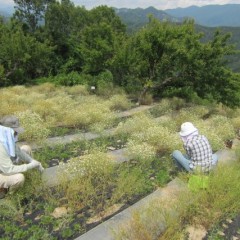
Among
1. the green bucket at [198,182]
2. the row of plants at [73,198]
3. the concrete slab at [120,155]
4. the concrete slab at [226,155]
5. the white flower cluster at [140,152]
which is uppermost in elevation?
the green bucket at [198,182]

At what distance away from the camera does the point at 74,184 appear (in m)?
5.05

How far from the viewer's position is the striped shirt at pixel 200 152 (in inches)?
219

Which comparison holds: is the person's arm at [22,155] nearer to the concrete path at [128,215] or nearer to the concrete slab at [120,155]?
the concrete path at [128,215]

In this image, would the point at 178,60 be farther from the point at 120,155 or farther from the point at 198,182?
the point at 198,182

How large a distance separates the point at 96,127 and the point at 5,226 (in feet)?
16.0

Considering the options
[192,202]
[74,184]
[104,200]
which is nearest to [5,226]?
[74,184]

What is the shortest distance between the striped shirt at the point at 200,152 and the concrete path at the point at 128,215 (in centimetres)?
45

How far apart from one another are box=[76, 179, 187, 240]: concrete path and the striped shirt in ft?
1.49

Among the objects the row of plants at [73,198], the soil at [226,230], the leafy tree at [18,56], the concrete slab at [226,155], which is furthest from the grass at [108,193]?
the leafy tree at [18,56]

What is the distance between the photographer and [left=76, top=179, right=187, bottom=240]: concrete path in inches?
165

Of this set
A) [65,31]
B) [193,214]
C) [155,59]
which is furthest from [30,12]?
[193,214]

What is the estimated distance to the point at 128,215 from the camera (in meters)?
4.68

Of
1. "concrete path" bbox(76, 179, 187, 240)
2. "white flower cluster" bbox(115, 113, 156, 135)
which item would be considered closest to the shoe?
"concrete path" bbox(76, 179, 187, 240)

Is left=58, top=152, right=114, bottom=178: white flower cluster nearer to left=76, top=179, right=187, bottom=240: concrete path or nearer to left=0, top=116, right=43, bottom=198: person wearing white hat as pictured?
left=0, top=116, right=43, bottom=198: person wearing white hat
